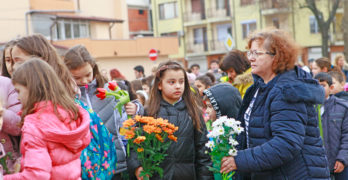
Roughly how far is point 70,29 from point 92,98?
34.0 metres

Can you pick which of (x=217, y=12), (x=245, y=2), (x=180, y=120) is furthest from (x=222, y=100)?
(x=217, y=12)

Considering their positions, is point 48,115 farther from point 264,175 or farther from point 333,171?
point 333,171

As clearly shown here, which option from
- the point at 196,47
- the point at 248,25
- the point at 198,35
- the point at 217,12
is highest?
the point at 217,12

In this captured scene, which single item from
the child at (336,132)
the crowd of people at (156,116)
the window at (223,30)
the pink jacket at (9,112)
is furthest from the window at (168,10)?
the pink jacket at (9,112)

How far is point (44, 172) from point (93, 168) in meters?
0.75

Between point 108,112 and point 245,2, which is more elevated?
point 245,2

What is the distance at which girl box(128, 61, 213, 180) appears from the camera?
448 cm

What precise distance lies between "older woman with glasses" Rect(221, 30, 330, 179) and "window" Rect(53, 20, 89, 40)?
34.3 metres

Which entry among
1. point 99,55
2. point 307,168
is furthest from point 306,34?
point 307,168

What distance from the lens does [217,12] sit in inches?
2023

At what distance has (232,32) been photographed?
5075cm

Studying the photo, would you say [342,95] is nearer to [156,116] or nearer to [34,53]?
[156,116]

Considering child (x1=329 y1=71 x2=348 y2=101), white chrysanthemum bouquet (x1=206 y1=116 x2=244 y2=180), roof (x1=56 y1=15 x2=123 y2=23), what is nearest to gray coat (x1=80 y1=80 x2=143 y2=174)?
white chrysanthemum bouquet (x1=206 y1=116 x2=244 y2=180)

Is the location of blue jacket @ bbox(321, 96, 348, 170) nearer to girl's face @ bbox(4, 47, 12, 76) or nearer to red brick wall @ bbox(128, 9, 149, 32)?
girl's face @ bbox(4, 47, 12, 76)
